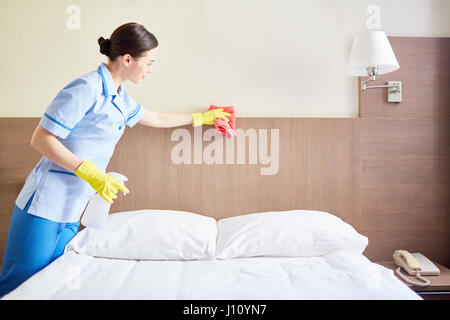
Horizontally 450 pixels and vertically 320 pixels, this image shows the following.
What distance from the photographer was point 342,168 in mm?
1965

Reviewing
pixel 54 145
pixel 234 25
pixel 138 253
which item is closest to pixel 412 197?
pixel 234 25

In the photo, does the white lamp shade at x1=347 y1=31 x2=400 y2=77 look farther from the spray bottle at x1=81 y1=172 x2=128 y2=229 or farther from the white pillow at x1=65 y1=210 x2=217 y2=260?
the spray bottle at x1=81 y1=172 x2=128 y2=229

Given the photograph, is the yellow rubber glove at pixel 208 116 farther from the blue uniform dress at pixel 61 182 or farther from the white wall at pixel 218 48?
the blue uniform dress at pixel 61 182

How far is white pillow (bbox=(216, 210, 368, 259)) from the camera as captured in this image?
1546mm

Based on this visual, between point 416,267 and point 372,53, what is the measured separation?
1.01 m

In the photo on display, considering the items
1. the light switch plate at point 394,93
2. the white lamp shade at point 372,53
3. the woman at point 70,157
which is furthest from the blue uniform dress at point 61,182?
the light switch plate at point 394,93

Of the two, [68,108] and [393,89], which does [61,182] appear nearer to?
[68,108]

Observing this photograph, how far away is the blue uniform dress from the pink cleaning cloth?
0.52 m

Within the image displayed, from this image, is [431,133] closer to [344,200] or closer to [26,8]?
[344,200]

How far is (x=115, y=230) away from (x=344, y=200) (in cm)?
117

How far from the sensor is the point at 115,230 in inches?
62.6

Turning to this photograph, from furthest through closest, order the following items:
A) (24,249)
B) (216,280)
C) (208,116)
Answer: (208,116)
(24,249)
(216,280)

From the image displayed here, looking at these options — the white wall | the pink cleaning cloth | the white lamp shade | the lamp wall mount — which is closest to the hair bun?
the white wall

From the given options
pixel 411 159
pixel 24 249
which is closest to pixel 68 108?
pixel 24 249
